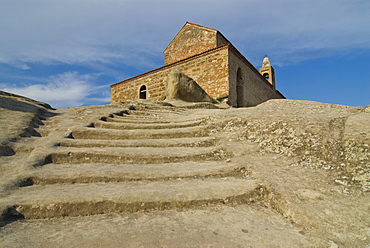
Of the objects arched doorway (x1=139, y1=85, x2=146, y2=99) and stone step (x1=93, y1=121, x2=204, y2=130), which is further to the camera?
arched doorway (x1=139, y1=85, x2=146, y2=99)

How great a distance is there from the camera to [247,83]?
43.5 ft

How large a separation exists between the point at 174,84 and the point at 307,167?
5806 mm

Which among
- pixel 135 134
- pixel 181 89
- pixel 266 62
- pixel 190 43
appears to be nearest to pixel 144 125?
pixel 135 134

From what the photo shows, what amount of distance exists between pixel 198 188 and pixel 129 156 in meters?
1.03

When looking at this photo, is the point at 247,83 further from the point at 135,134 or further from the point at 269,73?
the point at 135,134

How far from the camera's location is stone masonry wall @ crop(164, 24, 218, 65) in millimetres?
13973

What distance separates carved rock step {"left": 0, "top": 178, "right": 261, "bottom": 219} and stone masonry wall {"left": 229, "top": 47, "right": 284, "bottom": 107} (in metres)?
9.82

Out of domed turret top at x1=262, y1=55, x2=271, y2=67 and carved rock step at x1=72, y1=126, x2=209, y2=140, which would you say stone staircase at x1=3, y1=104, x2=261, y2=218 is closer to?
carved rock step at x1=72, y1=126, x2=209, y2=140

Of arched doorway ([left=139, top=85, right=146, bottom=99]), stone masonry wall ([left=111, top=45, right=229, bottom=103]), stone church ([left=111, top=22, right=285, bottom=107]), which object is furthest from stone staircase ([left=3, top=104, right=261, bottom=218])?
arched doorway ([left=139, top=85, right=146, bottom=99])

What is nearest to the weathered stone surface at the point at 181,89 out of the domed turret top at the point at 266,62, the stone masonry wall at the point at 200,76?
the stone masonry wall at the point at 200,76

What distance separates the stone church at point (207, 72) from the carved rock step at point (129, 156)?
346 inches

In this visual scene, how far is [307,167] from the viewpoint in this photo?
2008 millimetres

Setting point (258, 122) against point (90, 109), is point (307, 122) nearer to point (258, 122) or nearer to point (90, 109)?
point (258, 122)

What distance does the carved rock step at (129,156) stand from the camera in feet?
8.04
